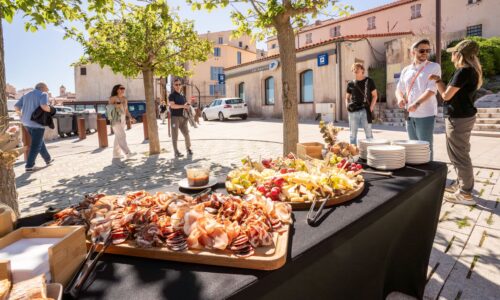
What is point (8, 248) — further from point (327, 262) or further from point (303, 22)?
point (303, 22)

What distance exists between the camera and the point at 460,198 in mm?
4629

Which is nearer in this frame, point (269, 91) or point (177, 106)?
point (177, 106)

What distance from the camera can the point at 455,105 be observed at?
4.27 metres

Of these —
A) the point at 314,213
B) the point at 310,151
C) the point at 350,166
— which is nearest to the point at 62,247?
the point at 314,213

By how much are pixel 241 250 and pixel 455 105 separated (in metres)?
4.19

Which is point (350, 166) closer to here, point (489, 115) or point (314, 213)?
point (314, 213)

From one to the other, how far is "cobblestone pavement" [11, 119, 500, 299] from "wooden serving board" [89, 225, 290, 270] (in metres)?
2.00

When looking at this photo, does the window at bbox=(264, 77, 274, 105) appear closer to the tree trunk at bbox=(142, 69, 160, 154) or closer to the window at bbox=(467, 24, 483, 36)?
the tree trunk at bbox=(142, 69, 160, 154)

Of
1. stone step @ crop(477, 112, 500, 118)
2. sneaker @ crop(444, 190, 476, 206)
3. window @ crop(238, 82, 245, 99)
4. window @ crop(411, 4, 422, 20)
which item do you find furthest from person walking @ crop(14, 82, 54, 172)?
window @ crop(411, 4, 422, 20)

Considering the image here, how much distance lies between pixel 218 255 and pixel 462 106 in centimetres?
428

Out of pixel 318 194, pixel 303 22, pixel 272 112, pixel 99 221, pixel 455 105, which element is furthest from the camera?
pixel 272 112

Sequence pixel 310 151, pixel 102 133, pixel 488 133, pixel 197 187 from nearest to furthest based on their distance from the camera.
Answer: pixel 197 187 → pixel 310 151 → pixel 488 133 → pixel 102 133

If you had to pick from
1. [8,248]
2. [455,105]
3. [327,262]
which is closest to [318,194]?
[327,262]

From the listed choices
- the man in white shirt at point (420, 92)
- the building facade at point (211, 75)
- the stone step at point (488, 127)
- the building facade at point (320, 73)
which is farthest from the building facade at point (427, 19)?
the man in white shirt at point (420, 92)
